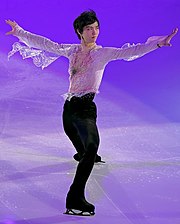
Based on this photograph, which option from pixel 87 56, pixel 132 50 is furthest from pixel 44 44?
pixel 132 50

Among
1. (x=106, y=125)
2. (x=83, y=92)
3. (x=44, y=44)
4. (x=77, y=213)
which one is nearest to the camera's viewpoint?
(x=77, y=213)

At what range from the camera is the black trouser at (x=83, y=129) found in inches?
122

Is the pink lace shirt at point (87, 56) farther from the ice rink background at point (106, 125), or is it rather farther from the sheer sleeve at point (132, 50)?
the ice rink background at point (106, 125)

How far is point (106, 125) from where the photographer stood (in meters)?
5.14

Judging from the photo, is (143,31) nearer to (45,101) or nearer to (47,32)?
(47,32)

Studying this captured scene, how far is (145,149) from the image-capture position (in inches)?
184

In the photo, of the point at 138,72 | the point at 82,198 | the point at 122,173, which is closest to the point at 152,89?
the point at 138,72

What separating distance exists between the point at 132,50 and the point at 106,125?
1.90 metres

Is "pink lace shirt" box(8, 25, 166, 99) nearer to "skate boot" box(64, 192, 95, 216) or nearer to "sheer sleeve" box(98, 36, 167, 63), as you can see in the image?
"sheer sleeve" box(98, 36, 167, 63)

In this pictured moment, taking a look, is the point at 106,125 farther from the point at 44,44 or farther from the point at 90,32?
the point at 90,32

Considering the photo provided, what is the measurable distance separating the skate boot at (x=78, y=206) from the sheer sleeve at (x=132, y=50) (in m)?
0.91

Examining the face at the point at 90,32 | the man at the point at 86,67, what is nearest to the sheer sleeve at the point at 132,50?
the man at the point at 86,67

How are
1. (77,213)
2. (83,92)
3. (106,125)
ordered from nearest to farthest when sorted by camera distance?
(77,213) → (83,92) → (106,125)

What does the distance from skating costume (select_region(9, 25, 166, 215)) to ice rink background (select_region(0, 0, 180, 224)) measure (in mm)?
166
